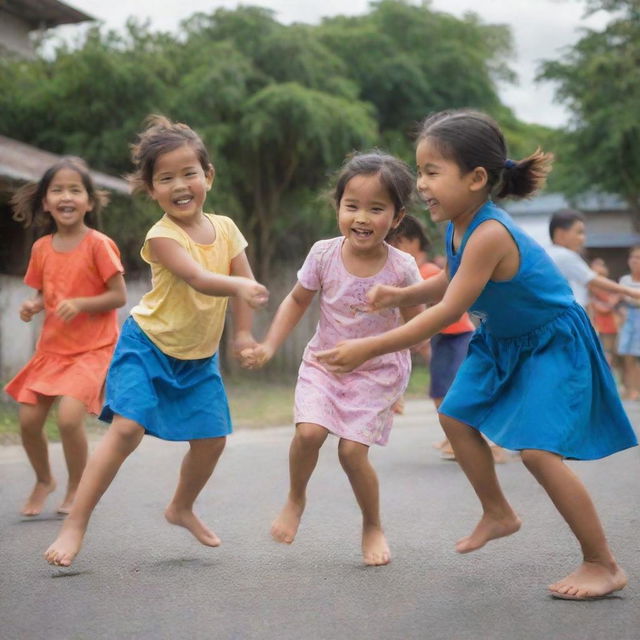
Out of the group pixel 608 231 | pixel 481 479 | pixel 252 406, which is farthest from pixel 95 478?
pixel 608 231

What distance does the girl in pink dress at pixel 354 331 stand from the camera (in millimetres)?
4262

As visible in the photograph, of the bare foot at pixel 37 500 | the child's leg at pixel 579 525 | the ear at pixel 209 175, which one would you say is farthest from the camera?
the bare foot at pixel 37 500

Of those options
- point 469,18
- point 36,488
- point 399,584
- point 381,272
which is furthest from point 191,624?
point 469,18

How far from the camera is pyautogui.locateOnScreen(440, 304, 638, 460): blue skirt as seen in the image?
12.2 feet

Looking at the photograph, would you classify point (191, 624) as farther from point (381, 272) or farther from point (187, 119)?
point (187, 119)

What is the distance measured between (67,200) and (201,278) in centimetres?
142

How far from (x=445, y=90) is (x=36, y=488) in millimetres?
15440

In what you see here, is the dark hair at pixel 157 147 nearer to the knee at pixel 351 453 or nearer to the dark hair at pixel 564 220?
the knee at pixel 351 453

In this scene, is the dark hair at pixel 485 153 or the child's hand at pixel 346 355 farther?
the dark hair at pixel 485 153

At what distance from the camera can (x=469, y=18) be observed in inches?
826

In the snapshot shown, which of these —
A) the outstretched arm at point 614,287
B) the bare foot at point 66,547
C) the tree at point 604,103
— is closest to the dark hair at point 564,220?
the outstretched arm at point 614,287

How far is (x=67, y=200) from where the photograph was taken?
17.1 ft

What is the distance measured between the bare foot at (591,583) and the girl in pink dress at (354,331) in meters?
0.80

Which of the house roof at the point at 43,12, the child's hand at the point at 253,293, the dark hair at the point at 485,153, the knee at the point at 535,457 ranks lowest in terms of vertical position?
the knee at the point at 535,457
